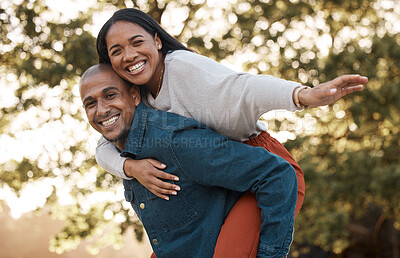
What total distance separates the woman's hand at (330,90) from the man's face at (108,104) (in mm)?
781

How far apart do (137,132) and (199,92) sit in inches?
11.8

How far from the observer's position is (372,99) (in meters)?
8.47

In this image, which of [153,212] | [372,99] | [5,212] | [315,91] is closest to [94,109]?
[153,212]

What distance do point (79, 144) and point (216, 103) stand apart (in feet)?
24.2

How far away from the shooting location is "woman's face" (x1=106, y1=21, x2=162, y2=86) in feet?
6.77

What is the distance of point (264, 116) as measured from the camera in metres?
8.36

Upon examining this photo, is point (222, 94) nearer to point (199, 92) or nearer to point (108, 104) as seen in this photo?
point (199, 92)

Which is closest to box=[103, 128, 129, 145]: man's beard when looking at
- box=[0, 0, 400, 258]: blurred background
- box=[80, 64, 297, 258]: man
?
box=[80, 64, 297, 258]: man

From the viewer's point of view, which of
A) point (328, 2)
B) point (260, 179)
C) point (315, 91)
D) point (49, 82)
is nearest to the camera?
point (315, 91)

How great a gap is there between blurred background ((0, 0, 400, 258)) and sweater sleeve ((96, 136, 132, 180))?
5.08m

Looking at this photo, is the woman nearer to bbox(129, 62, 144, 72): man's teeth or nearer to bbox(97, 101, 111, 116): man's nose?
bbox(129, 62, 144, 72): man's teeth

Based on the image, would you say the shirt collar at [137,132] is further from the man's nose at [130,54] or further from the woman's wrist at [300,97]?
the woman's wrist at [300,97]

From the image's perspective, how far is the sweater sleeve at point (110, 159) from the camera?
6.84 ft

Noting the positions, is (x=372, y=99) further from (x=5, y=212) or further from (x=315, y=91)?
(x=5, y=212)
